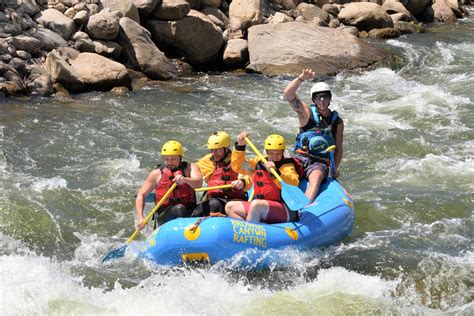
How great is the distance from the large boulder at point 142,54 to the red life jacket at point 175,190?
6711mm

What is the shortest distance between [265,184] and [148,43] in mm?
Answer: 7579

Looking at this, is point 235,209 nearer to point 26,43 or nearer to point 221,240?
point 221,240

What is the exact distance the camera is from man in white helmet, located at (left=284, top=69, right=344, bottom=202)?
721cm

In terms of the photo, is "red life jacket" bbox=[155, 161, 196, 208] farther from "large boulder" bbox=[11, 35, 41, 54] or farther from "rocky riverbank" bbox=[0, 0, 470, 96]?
"large boulder" bbox=[11, 35, 41, 54]

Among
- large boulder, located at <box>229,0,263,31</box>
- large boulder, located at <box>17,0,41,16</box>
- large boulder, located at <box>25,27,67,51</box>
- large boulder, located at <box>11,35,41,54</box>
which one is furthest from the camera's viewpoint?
large boulder, located at <box>229,0,263,31</box>

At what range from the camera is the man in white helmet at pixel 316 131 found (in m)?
7.21

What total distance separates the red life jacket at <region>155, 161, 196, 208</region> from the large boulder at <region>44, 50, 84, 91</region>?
5.71 metres

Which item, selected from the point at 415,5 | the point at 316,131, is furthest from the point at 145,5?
the point at 415,5

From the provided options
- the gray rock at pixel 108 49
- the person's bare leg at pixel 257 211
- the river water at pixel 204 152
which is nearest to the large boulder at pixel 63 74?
the river water at pixel 204 152

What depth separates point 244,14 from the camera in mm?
15664

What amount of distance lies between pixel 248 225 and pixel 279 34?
8.83 meters

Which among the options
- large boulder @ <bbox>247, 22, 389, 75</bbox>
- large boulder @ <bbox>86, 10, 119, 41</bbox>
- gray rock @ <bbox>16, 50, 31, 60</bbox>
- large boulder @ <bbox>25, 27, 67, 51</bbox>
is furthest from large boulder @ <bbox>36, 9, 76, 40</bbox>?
large boulder @ <bbox>247, 22, 389, 75</bbox>

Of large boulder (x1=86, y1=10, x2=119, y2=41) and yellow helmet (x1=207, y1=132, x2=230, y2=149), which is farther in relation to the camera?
large boulder (x1=86, y1=10, x2=119, y2=41)

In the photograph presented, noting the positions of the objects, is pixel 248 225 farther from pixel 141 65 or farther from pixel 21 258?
pixel 141 65
